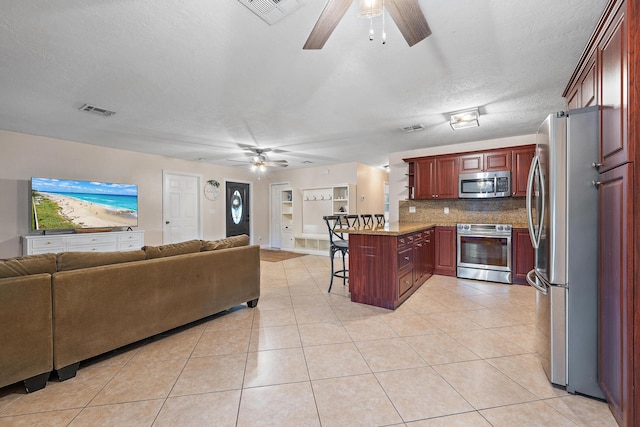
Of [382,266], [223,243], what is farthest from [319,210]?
[223,243]

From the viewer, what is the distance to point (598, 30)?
1.62 meters

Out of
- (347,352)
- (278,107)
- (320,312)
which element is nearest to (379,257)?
(320,312)

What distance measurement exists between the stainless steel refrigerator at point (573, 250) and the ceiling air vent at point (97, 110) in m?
4.47

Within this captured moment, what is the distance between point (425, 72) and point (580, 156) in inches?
54.4

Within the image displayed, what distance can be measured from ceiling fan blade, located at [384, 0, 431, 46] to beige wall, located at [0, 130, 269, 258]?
5650mm

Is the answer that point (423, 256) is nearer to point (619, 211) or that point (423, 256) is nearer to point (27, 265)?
point (619, 211)

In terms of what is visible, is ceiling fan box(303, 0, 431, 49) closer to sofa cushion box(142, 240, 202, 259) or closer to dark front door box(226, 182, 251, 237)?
sofa cushion box(142, 240, 202, 259)

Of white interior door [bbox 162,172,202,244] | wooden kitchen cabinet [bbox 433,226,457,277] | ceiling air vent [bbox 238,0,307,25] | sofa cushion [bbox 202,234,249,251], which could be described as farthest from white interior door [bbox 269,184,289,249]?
ceiling air vent [bbox 238,0,307,25]

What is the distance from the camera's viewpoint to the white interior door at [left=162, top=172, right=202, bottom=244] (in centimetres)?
590

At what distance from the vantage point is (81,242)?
14.1ft

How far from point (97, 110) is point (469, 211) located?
18.8 ft

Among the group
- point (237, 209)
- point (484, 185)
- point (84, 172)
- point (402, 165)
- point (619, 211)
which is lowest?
point (619, 211)

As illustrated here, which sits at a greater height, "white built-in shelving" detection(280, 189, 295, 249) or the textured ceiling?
the textured ceiling

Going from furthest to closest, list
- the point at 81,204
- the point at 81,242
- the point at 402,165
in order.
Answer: the point at 402,165, the point at 81,204, the point at 81,242
